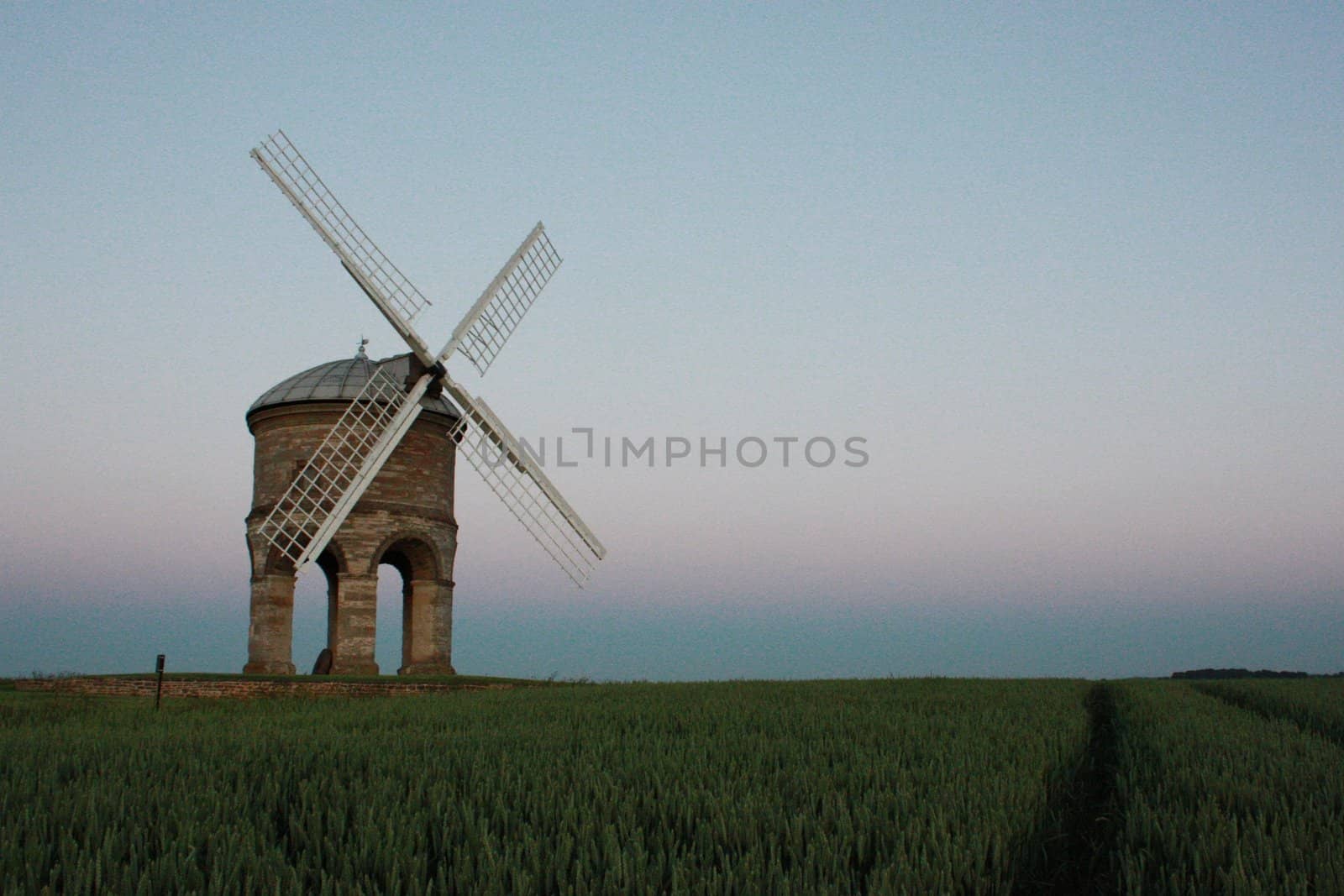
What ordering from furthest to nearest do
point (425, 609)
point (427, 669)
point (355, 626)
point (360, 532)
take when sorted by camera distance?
point (425, 609), point (427, 669), point (360, 532), point (355, 626)

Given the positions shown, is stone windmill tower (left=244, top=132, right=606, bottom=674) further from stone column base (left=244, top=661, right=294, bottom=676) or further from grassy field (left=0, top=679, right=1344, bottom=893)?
grassy field (left=0, top=679, right=1344, bottom=893)

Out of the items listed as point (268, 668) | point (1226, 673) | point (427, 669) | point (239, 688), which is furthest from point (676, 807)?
point (1226, 673)

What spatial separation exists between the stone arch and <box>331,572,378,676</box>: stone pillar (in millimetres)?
939

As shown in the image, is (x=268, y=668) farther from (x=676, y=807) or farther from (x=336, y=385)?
(x=676, y=807)

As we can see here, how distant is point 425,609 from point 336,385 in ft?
18.0

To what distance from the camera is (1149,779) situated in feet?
19.5

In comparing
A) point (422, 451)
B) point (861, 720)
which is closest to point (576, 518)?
point (422, 451)

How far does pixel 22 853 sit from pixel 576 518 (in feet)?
67.1

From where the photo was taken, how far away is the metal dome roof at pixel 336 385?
23000 millimetres

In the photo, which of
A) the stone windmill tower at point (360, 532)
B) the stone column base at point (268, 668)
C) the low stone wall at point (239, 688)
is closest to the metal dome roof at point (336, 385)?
the stone windmill tower at point (360, 532)

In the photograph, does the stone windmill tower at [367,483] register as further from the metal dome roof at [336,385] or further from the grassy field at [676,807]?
the grassy field at [676,807]

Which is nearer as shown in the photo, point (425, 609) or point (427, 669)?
point (427, 669)

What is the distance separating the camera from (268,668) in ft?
73.5

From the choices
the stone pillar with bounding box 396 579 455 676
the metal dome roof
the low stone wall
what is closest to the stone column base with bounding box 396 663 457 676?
the stone pillar with bounding box 396 579 455 676
